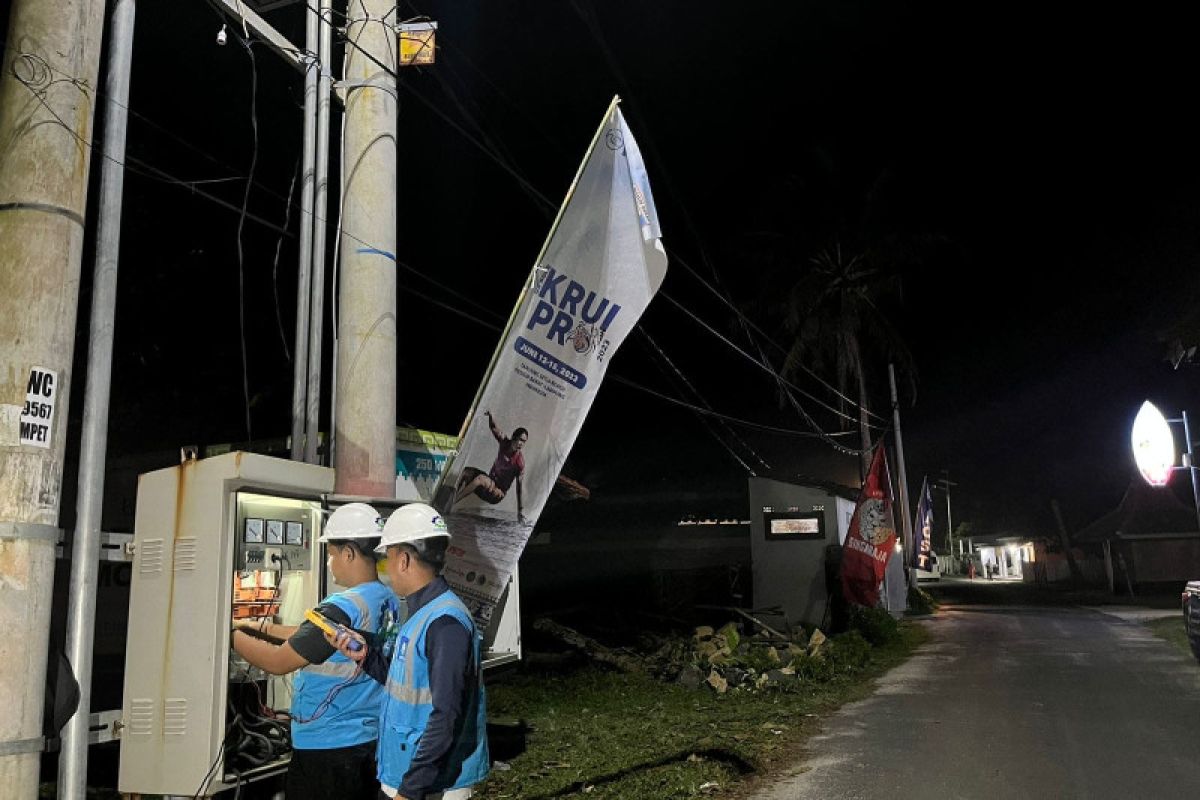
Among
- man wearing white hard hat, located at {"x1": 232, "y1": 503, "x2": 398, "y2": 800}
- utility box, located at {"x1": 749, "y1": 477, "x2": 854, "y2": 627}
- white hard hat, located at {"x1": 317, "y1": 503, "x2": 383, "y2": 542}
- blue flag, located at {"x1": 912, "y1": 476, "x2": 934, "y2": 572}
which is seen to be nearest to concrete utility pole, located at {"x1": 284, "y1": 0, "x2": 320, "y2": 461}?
white hard hat, located at {"x1": 317, "y1": 503, "x2": 383, "y2": 542}

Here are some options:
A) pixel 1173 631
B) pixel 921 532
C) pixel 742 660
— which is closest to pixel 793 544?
pixel 742 660

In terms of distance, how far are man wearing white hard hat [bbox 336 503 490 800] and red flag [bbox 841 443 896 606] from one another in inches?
643

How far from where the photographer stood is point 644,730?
10250 millimetres

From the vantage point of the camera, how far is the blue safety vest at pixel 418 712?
334 cm

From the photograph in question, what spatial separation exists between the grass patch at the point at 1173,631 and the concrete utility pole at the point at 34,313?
58.0 ft

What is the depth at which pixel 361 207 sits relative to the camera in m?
6.13

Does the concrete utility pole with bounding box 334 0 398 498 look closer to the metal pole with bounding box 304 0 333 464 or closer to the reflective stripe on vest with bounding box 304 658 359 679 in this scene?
the metal pole with bounding box 304 0 333 464

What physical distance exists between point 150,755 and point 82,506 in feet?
5.64

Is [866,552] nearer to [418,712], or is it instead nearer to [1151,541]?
[418,712]

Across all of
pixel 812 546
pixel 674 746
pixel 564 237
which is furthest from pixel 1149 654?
pixel 564 237

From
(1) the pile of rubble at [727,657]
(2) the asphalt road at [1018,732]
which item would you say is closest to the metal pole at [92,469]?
(2) the asphalt road at [1018,732]

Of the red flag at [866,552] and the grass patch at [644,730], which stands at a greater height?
the red flag at [866,552]

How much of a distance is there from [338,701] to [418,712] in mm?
800

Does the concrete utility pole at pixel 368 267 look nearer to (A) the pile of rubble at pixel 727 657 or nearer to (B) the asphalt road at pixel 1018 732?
(B) the asphalt road at pixel 1018 732
